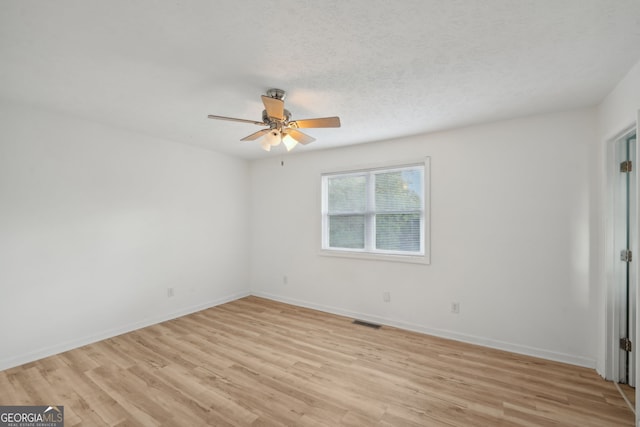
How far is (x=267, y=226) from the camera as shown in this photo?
16.4 ft

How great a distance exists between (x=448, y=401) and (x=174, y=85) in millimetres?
3392

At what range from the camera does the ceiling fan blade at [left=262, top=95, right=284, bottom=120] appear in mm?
2078

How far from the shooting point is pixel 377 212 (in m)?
3.96

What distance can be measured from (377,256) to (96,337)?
11.7ft

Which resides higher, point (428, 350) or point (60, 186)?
point (60, 186)

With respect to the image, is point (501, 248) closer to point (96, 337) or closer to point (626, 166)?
point (626, 166)

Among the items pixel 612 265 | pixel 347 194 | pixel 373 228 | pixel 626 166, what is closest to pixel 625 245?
pixel 612 265

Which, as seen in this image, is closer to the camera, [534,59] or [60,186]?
[534,59]

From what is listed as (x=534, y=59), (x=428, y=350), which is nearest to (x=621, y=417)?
(x=428, y=350)

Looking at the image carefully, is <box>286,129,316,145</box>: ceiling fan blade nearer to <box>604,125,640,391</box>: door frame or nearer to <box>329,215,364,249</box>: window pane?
<box>329,215,364,249</box>: window pane

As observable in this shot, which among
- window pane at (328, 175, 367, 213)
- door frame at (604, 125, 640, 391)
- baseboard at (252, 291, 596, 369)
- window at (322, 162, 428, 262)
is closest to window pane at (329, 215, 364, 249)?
window at (322, 162, 428, 262)

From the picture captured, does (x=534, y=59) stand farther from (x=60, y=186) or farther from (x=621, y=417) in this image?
(x=60, y=186)

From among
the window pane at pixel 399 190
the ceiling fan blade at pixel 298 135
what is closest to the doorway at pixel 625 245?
the window pane at pixel 399 190

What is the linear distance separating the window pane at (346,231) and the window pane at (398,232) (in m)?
0.29
